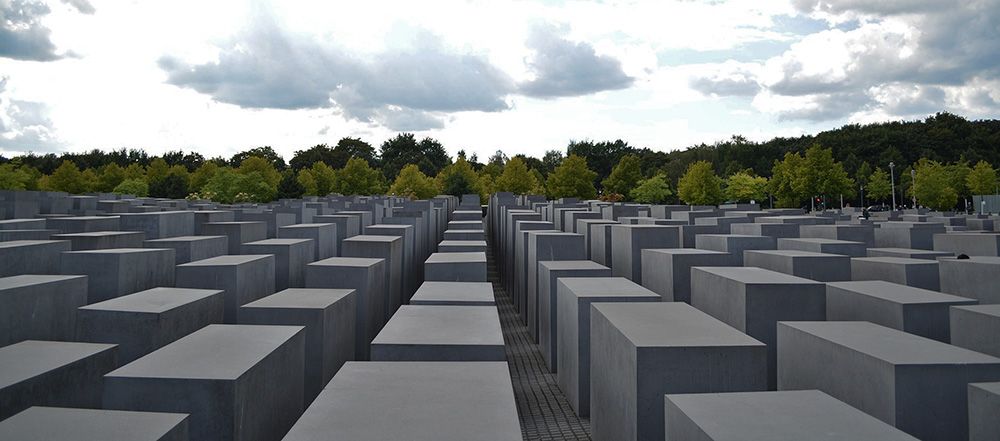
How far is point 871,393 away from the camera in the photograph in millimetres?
4414

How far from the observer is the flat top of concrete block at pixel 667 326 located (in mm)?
4637

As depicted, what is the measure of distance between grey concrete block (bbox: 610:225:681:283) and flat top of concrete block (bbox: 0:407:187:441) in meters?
8.82

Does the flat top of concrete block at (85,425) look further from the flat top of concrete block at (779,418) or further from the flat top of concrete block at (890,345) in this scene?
the flat top of concrete block at (890,345)

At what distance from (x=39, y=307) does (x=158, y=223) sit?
7.71m

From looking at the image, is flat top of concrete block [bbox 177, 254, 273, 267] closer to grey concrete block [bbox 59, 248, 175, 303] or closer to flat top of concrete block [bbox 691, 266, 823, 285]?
grey concrete block [bbox 59, 248, 175, 303]

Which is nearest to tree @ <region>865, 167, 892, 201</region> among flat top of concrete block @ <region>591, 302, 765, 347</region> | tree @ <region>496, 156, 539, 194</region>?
tree @ <region>496, 156, 539, 194</region>

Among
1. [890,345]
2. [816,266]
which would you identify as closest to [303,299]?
[890,345]

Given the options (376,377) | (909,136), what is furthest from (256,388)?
(909,136)

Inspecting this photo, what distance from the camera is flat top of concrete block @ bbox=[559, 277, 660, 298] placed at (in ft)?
23.2

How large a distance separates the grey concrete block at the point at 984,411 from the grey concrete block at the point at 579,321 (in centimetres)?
340

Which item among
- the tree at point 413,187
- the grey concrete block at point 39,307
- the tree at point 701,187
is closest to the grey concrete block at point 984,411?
the grey concrete block at point 39,307

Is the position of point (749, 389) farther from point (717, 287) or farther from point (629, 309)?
point (717, 287)

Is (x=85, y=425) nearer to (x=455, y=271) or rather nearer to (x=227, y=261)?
(x=227, y=261)

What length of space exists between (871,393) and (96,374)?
20.3 feet
